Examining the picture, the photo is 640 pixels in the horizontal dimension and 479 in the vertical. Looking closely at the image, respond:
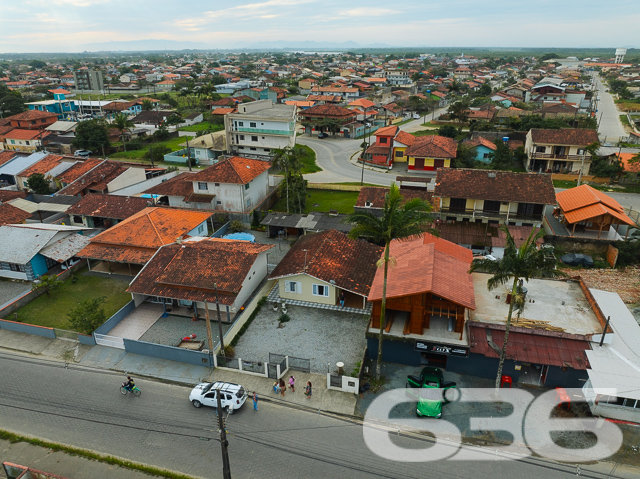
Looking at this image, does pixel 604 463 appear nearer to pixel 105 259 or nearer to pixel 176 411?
pixel 176 411

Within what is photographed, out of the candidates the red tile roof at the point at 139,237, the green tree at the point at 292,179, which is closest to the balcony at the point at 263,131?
the green tree at the point at 292,179

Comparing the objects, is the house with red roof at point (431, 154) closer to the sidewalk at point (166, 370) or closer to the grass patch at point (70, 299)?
the grass patch at point (70, 299)

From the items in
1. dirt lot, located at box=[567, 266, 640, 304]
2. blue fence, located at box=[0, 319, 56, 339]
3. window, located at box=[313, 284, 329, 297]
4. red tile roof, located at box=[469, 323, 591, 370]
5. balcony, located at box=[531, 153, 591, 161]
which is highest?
balcony, located at box=[531, 153, 591, 161]

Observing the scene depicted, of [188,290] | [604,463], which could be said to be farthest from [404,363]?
[188,290]

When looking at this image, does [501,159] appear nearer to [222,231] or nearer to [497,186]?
[497,186]

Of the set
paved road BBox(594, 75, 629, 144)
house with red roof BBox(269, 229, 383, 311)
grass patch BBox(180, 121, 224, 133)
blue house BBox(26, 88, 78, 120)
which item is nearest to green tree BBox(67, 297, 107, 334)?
house with red roof BBox(269, 229, 383, 311)

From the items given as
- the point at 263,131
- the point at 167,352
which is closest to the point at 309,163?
the point at 263,131

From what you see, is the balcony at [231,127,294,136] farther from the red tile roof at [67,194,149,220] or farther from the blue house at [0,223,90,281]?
the blue house at [0,223,90,281]
